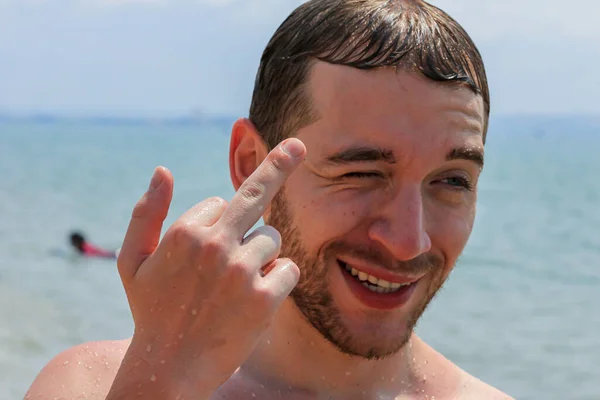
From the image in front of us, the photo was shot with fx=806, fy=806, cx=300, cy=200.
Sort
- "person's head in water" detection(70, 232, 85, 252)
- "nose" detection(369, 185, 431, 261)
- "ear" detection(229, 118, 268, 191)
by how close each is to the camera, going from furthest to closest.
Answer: "person's head in water" detection(70, 232, 85, 252), "ear" detection(229, 118, 268, 191), "nose" detection(369, 185, 431, 261)

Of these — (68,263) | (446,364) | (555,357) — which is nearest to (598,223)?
(555,357)

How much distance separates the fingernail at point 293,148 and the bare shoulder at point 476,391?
1427 millimetres

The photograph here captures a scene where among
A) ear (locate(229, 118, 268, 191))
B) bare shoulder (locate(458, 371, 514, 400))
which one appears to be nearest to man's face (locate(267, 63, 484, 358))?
ear (locate(229, 118, 268, 191))

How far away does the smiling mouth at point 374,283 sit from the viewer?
7.60 ft

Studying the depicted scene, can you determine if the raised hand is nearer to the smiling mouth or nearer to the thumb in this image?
the thumb

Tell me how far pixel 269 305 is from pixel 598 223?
743 inches

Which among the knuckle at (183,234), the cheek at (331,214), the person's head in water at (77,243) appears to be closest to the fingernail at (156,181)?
the knuckle at (183,234)

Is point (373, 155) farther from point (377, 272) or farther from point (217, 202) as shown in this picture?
point (217, 202)

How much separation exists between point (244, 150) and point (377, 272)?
0.73m

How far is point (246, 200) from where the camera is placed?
5.47ft

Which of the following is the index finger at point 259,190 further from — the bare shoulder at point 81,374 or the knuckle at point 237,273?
the bare shoulder at point 81,374

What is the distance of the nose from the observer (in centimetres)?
220

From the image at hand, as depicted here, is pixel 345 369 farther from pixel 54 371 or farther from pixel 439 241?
pixel 54 371

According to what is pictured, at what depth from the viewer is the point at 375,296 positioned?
2332 mm
